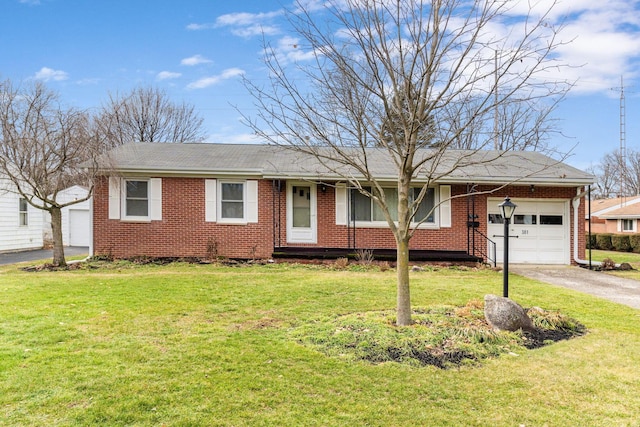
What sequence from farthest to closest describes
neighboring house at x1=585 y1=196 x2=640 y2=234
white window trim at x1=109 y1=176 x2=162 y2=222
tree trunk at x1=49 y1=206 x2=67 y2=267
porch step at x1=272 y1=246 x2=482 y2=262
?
neighboring house at x1=585 y1=196 x2=640 y2=234
white window trim at x1=109 y1=176 x2=162 y2=222
porch step at x1=272 y1=246 x2=482 y2=262
tree trunk at x1=49 y1=206 x2=67 y2=267

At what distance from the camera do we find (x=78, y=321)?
219 inches

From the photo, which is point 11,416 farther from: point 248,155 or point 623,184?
point 623,184

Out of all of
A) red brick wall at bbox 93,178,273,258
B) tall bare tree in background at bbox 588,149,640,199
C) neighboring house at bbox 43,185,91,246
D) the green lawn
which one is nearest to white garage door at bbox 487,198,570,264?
the green lawn

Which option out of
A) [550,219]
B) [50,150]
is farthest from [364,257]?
[50,150]

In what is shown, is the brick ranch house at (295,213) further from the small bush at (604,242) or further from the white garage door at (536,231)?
the small bush at (604,242)

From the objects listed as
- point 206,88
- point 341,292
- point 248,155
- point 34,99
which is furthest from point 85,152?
point 341,292

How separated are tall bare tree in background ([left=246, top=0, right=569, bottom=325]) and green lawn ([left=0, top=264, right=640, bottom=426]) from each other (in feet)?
5.59

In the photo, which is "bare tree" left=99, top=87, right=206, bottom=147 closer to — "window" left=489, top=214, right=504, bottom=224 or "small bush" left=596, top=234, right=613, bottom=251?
"window" left=489, top=214, right=504, bottom=224

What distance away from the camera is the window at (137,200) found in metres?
12.7

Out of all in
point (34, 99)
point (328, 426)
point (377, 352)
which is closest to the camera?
point (328, 426)

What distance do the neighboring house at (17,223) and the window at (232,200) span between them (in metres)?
9.56

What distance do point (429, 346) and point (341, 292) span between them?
3.32m

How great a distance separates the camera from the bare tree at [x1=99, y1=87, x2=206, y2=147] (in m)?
28.4

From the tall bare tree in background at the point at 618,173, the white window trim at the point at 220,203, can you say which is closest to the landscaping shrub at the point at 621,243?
the white window trim at the point at 220,203
